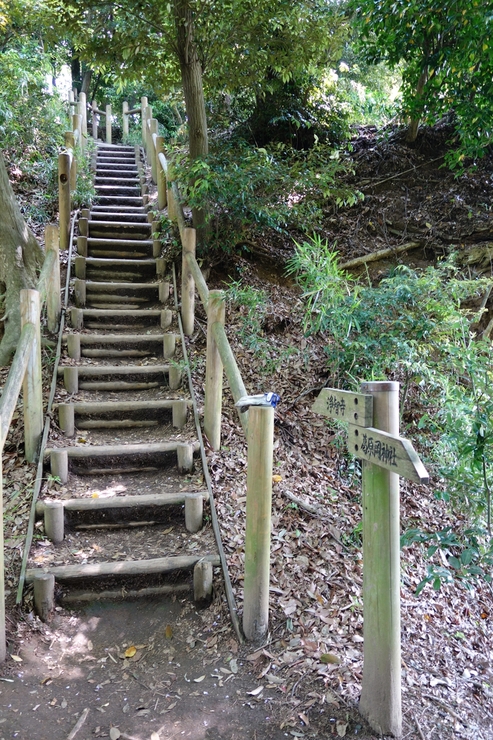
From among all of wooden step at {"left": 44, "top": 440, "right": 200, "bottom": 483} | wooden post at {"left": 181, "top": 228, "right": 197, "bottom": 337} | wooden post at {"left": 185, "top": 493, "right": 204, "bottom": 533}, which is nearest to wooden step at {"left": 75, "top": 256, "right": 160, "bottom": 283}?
wooden post at {"left": 181, "top": 228, "right": 197, "bottom": 337}

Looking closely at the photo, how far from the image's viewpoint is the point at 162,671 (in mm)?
2646

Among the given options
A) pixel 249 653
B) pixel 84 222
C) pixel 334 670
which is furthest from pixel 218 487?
pixel 84 222

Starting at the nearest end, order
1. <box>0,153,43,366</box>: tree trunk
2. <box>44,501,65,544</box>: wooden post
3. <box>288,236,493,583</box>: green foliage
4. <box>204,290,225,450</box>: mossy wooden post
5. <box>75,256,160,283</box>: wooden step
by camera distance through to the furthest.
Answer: <box>44,501,65,544</box>: wooden post
<box>204,290,225,450</box>: mossy wooden post
<box>288,236,493,583</box>: green foliage
<box>0,153,43,366</box>: tree trunk
<box>75,256,160,283</box>: wooden step

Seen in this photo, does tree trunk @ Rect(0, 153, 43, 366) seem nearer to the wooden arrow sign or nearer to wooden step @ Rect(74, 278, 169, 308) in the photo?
wooden step @ Rect(74, 278, 169, 308)

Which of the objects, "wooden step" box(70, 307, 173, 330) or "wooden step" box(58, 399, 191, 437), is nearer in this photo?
"wooden step" box(58, 399, 191, 437)

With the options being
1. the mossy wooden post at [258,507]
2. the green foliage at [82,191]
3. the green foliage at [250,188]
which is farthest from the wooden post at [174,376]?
the green foliage at [82,191]

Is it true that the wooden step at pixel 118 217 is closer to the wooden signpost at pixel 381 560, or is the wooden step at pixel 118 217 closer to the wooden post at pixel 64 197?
the wooden post at pixel 64 197

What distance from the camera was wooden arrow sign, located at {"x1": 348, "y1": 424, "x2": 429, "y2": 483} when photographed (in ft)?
6.15

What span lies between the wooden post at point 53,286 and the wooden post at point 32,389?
1.12 metres

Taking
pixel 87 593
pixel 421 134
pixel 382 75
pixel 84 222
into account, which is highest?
pixel 382 75

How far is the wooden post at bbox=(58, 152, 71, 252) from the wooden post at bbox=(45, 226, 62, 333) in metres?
1.67

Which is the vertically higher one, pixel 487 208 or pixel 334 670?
pixel 487 208

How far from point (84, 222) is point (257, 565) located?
18.7 ft

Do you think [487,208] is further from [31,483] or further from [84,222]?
[31,483]
